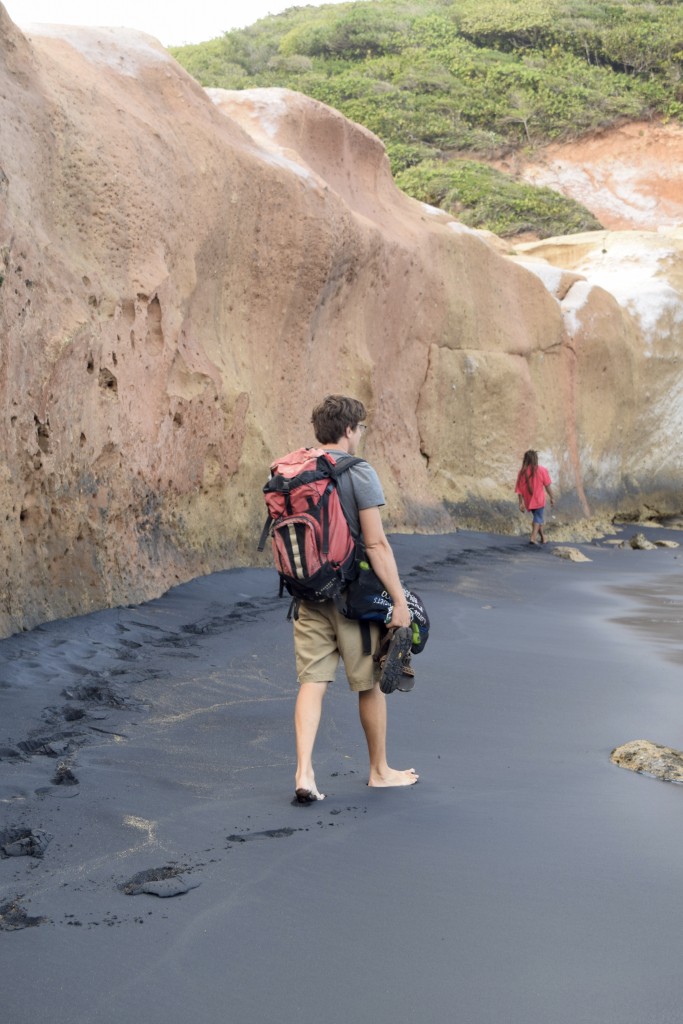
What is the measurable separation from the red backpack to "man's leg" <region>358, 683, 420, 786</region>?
0.41 m

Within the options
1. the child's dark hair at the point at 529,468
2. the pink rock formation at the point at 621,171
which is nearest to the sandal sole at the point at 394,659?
the child's dark hair at the point at 529,468

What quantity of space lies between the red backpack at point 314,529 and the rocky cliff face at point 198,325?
9.70 feet

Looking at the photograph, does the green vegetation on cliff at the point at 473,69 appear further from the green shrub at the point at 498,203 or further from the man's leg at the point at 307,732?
the man's leg at the point at 307,732

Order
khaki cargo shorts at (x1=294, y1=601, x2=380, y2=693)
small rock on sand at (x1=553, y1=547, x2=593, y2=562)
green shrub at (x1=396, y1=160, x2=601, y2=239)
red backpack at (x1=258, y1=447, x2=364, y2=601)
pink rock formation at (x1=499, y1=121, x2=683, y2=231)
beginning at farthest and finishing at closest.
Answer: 1. pink rock formation at (x1=499, y1=121, x2=683, y2=231)
2. green shrub at (x1=396, y1=160, x2=601, y2=239)
3. small rock on sand at (x1=553, y1=547, x2=593, y2=562)
4. khaki cargo shorts at (x1=294, y1=601, x2=380, y2=693)
5. red backpack at (x1=258, y1=447, x2=364, y2=601)

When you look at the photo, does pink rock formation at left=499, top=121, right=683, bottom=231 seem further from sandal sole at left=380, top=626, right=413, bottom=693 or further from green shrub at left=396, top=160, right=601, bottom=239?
sandal sole at left=380, top=626, right=413, bottom=693

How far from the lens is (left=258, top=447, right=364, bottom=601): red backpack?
→ 4.10m

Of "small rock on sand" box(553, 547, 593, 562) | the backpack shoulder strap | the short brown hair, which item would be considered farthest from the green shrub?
the backpack shoulder strap

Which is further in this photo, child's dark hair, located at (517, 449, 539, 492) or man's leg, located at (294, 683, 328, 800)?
child's dark hair, located at (517, 449, 539, 492)

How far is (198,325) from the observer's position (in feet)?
33.0

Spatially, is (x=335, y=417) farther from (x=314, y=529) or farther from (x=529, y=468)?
(x=529, y=468)

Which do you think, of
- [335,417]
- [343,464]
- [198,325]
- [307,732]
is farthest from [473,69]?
[307,732]

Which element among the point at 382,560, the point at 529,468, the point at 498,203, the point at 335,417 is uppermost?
the point at 498,203

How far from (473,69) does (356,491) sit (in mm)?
41270

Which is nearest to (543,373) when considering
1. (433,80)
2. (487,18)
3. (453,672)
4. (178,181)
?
(178,181)
